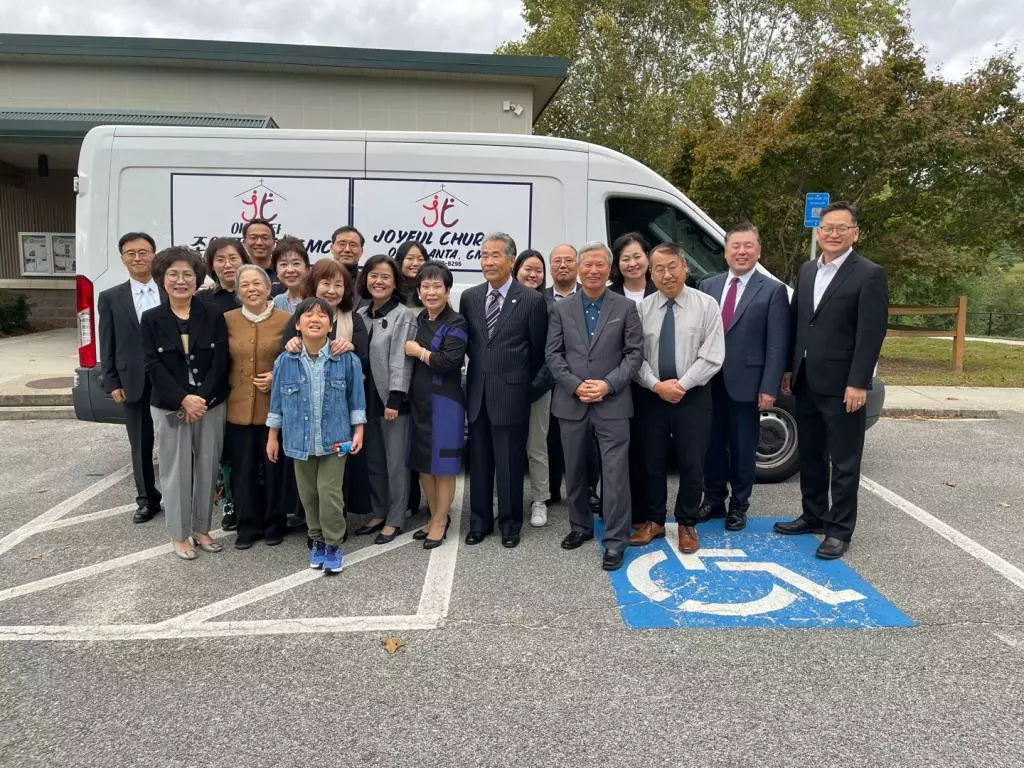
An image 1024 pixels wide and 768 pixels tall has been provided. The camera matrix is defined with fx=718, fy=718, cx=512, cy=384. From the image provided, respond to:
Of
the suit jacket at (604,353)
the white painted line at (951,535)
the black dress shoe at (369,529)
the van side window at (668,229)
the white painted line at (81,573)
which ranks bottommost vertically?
the white painted line at (81,573)

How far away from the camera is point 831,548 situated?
402 centimetres

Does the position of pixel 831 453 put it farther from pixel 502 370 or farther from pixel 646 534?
pixel 502 370

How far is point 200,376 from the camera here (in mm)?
3795

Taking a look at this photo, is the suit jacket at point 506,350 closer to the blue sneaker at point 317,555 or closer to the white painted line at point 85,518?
the blue sneaker at point 317,555

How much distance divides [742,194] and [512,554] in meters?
9.78

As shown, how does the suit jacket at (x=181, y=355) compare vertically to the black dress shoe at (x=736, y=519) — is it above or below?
above

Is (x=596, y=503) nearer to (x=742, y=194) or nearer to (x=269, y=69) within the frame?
(x=742, y=194)

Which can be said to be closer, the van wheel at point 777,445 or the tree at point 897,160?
the van wheel at point 777,445

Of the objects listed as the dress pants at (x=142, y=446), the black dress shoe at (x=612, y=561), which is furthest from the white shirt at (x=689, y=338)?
the dress pants at (x=142, y=446)

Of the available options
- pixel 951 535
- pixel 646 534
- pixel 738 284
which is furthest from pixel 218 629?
pixel 951 535

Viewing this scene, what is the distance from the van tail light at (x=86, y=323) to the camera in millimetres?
5031

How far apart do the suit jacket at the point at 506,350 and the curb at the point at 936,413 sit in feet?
19.6

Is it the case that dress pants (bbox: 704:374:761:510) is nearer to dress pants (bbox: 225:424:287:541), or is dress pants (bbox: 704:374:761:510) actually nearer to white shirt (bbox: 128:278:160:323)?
dress pants (bbox: 225:424:287:541)

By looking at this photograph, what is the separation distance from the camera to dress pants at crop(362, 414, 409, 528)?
4156 mm
